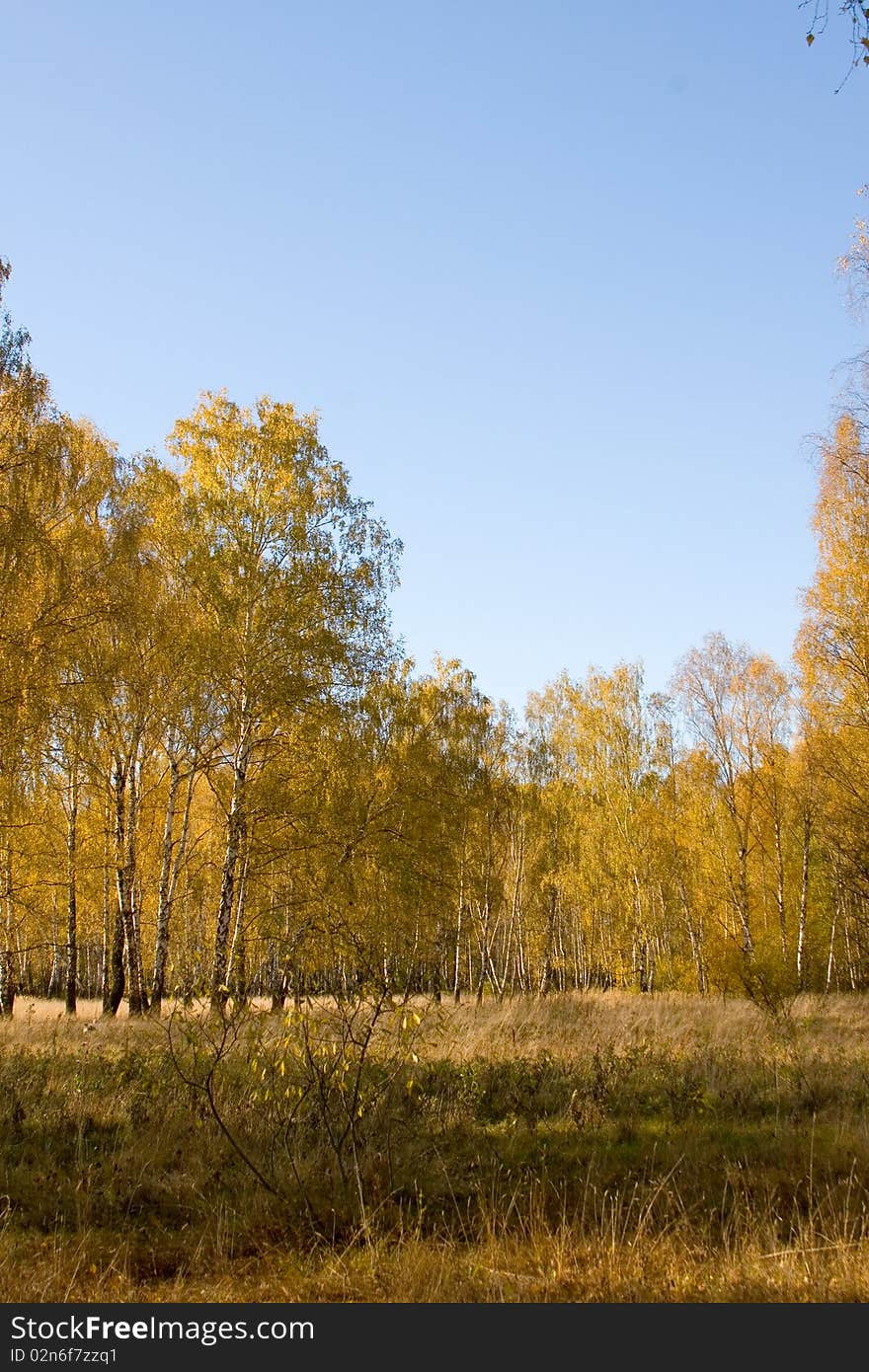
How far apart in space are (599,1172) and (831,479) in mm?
11923

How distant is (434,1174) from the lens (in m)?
6.24

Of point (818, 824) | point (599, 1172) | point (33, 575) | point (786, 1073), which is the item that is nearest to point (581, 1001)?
point (818, 824)

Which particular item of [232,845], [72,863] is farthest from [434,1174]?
[72,863]

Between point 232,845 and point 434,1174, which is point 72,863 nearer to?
point 232,845

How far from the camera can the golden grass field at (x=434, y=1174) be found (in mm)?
4363

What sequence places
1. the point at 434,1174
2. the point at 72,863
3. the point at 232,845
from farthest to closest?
the point at 72,863 < the point at 232,845 < the point at 434,1174

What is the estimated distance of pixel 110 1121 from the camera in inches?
283

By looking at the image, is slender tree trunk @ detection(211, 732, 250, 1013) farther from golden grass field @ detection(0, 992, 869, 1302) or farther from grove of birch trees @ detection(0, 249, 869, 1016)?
golden grass field @ detection(0, 992, 869, 1302)

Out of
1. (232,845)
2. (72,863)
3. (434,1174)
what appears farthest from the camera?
(72,863)

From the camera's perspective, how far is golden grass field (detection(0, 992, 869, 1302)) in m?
4.36

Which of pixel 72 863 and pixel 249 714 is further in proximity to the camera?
pixel 72 863

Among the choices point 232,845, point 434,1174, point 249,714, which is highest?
point 249,714
